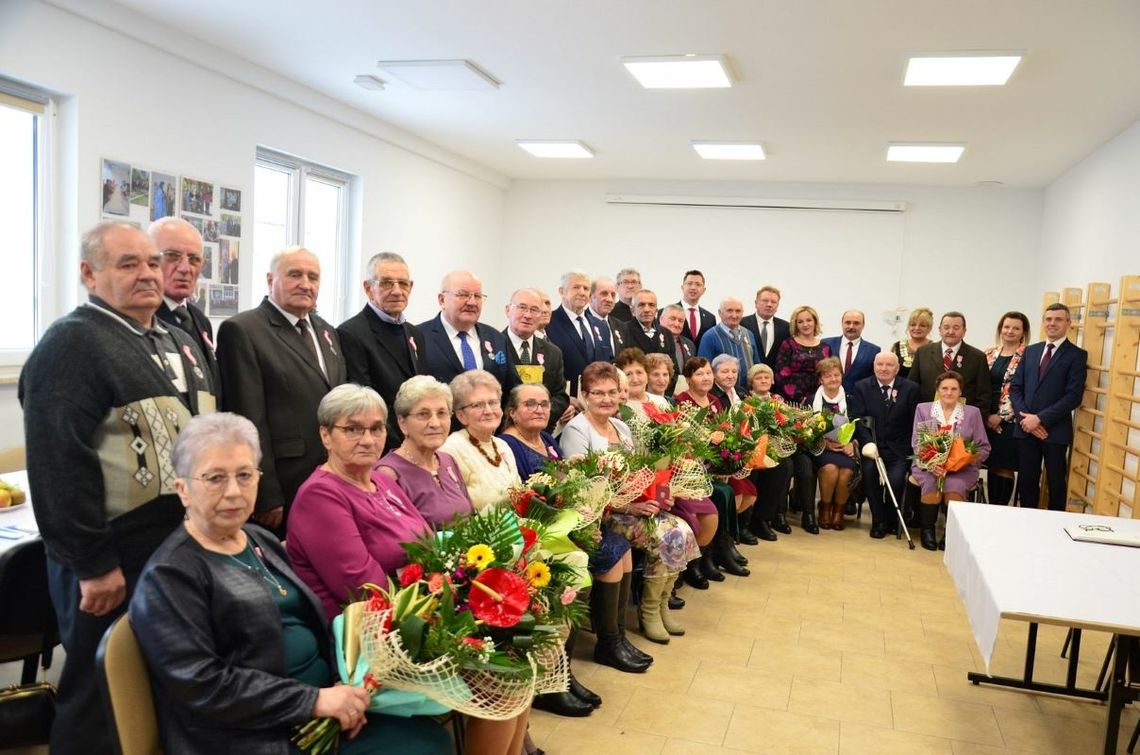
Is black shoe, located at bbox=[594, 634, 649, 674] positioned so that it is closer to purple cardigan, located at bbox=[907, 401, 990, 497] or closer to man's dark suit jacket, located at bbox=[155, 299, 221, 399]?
man's dark suit jacket, located at bbox=[155, 299, 221, 399]

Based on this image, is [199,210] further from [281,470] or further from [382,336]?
[281,470]

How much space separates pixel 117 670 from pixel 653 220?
9862mm

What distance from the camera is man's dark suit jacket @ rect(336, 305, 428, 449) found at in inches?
140

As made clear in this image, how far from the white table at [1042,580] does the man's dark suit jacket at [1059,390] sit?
268 centimetres

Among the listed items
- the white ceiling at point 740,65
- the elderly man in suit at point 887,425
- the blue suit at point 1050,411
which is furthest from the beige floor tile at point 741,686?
the blue suit at point 1050,411

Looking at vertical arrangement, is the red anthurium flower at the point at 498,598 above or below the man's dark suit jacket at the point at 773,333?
below

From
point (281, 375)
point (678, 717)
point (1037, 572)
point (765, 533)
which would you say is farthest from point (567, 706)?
point (765, 533)

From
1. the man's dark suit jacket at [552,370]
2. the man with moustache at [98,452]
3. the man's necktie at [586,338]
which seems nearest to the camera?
the man with moustache at [98,452]

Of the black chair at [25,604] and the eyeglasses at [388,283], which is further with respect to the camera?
the eyeglasses at [388,283]

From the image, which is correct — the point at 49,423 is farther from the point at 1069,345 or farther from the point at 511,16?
the point at 1069,345

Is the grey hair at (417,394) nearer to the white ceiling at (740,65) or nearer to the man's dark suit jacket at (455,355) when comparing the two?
the man's dark suit jacket at (455,355)

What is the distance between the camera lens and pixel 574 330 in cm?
546

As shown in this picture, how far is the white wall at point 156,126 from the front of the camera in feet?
15.9

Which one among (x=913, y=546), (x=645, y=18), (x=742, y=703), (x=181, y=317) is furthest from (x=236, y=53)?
(x=913, y=546)
